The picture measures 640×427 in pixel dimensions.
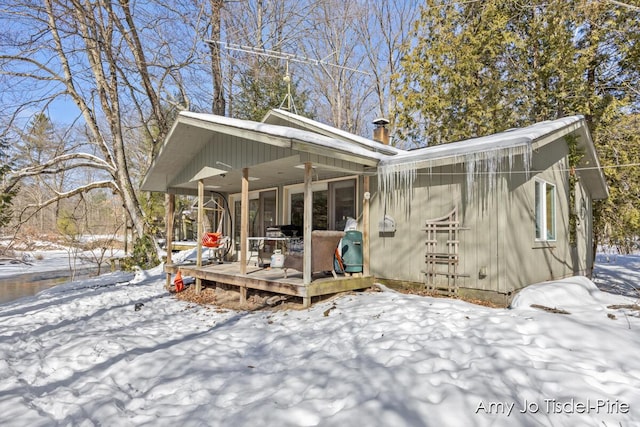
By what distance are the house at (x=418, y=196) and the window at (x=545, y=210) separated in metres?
0.02

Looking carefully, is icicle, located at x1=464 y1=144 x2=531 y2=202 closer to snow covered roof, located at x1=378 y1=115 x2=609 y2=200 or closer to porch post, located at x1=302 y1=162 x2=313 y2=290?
snow covered roof, located at x1=378 y1=115 x2=609 y2=200

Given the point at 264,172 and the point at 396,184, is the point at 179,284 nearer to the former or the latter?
the point at 264,172

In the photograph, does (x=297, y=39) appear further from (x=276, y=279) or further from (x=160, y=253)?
(x=276, y=279)

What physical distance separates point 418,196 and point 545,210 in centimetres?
240

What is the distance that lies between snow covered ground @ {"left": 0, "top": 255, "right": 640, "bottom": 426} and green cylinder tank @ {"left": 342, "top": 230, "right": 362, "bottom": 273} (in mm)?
757

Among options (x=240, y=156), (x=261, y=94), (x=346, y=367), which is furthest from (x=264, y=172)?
(x=261, y=94)

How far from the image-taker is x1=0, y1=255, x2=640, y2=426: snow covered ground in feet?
7.83

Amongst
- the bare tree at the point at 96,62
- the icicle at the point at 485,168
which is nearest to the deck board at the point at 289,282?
the icicle at the point at 485,168

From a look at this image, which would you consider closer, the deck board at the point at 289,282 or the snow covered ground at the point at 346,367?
the snow covered ground at the point at 346,367

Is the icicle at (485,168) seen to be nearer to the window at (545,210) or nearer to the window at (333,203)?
the window at (545,210)

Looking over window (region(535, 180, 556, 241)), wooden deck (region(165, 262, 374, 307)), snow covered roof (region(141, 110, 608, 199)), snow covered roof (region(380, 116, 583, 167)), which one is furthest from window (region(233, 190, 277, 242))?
window (region(535, 180, 556, 241))

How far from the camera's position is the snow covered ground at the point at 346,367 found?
7.83 feet

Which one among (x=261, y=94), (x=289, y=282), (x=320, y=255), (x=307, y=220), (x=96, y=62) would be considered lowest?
(x=289, y=282)

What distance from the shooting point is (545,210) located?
6477mm
